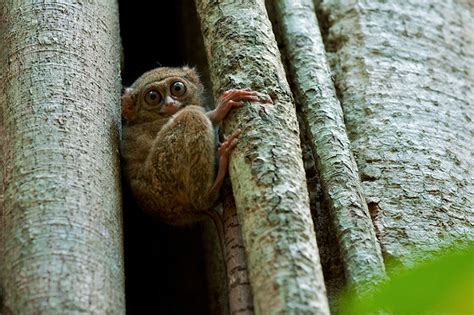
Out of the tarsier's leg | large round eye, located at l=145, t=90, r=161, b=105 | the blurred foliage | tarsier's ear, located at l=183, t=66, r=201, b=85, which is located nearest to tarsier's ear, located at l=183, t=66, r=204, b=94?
tarsier's ear, located at l=183, t=66, r=201, b=85

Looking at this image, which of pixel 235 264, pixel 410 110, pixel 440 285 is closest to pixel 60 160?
pixel 235 264

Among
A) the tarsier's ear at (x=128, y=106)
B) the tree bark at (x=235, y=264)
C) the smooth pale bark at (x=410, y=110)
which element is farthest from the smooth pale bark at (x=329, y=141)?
the tarsier's ear at (x=128, y=106)

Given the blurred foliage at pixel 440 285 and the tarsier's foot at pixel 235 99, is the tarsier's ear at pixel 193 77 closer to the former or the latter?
the tarsier's foot at pixel 235 99

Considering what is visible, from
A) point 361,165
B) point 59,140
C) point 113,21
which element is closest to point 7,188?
point 59,140

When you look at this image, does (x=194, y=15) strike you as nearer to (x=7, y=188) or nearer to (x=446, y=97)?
(x=446, y=97)

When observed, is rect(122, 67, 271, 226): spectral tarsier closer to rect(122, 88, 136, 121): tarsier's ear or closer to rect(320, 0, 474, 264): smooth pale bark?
rect(122, 88, 136, 121): tarsier's ear

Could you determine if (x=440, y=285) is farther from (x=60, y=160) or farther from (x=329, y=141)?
(x=329, y=141)
